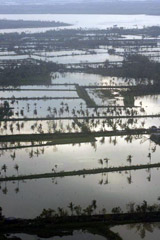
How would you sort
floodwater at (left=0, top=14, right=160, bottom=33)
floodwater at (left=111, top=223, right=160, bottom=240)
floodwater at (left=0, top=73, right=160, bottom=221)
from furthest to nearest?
floodwater at (left=0, top=14, right=160, bottom=33), floodwater at (left=0, top=73, right=160, bottom=221), floodwater at (left=111, top=223, right=160, bottom=240)

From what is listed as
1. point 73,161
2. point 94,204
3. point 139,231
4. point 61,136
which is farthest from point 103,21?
point 139,231

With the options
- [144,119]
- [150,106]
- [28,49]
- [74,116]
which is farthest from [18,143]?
[28,49]

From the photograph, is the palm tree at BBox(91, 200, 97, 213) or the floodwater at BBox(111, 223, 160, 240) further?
the palm tree at BBox(91, 200, 97, 213)

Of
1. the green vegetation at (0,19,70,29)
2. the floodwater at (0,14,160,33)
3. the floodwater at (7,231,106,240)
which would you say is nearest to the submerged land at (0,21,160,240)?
the floodwater at (7,231,106,240)

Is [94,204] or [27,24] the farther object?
[27,24]

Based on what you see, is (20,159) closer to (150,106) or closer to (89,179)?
(89,179)

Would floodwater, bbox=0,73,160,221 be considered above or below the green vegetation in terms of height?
below

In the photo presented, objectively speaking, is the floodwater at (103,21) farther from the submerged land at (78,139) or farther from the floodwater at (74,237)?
the floodwater at (74,237)

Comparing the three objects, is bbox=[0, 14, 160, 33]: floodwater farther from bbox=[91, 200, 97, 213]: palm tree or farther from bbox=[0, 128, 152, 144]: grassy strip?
bbox=[91, 200, 97, 213]: palm tree

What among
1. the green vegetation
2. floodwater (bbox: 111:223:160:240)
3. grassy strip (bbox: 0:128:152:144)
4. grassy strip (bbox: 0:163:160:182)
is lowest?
floodwater (bbox: 111:223:160:240)

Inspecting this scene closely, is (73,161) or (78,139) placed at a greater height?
(78,139)

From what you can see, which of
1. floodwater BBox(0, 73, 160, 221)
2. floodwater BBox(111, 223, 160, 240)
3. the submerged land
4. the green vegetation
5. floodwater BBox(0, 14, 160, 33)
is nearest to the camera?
floodwater BBox(111, 223, 160, 240)

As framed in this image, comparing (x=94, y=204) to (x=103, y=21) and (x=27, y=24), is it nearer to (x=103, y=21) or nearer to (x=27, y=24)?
(x=27, y=24)
